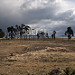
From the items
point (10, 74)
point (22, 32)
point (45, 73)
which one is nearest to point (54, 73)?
point (45, 73)

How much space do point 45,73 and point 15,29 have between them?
108831 millimetres

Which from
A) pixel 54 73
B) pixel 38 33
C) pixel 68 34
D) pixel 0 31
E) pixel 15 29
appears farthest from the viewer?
pixel 38 33

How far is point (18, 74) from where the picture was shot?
1292 centimetres

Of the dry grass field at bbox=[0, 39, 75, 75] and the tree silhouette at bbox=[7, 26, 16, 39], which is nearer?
the dry grass field at bbox=[0, 39, 75, 75]

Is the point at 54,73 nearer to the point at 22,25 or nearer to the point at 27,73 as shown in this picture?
the point at 27,73

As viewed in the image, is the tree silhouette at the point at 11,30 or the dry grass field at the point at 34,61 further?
the tree silhouette at the point at 11,30

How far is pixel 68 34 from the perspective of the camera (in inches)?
4119

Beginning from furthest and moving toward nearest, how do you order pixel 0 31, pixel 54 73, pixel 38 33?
pixel 38 33, pixel 0 31, pixel 54 73

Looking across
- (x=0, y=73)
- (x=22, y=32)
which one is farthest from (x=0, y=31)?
(x=0, y=73)

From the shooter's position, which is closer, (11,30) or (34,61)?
(34,61)

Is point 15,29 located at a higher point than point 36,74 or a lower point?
higher

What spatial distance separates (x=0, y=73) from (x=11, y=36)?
351 ft

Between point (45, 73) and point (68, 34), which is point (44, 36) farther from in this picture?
point (45, 73)

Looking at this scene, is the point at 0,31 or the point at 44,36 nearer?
the point at 0,31
